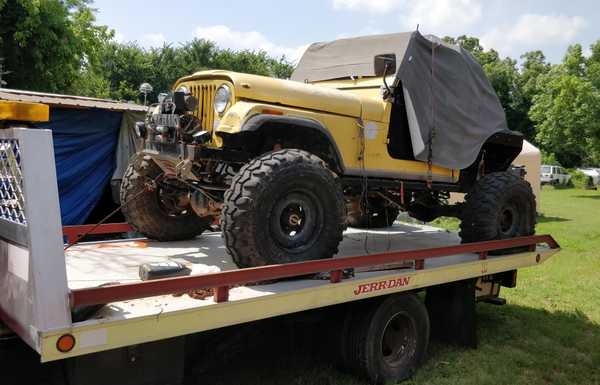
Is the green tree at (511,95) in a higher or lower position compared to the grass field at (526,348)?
higher

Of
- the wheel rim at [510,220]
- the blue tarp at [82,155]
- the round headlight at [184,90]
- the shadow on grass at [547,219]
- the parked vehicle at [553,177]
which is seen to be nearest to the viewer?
the round headlight at [184,90]

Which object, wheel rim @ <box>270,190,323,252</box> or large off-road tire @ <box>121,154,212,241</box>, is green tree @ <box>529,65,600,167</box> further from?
wheel rim @ <box>270,190,323,252</box>

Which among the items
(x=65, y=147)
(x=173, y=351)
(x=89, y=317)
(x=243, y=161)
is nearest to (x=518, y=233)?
(x=243, y=161)

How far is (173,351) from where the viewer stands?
3.59 meters

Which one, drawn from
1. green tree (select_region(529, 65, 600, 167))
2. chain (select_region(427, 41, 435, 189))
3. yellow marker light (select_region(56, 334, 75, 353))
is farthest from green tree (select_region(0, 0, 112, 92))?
green tree (select_region(529, 65, 600, 167))

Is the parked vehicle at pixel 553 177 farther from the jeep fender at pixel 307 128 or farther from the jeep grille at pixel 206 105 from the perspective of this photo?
the jeep grille at pixel 206 105

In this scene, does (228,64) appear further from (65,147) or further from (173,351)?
(173,351)

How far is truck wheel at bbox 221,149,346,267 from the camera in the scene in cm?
400

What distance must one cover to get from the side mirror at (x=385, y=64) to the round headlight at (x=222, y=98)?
1824 mm

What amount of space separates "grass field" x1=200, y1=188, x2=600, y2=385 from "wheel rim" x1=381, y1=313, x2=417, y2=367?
0.22 meters

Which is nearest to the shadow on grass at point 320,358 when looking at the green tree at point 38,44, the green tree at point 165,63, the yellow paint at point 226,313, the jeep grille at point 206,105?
the yellow paint at point 226,313

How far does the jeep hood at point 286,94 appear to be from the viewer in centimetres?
450

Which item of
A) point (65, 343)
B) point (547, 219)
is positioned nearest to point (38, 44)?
point (65, 343)

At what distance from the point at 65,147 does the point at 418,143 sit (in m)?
6.88
